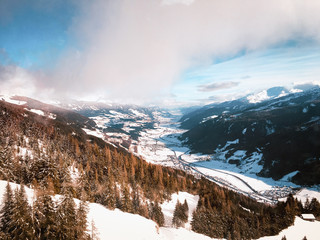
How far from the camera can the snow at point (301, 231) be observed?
71.3m

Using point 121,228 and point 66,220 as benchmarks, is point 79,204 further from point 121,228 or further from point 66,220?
point 121,228

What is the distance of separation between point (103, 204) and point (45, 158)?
83.0 ft

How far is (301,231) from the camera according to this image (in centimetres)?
7500

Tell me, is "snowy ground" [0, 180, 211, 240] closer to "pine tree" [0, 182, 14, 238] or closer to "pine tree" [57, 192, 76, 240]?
"pine tree" [57, 192, 76, 240]

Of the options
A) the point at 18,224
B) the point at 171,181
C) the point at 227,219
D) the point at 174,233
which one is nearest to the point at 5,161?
the point at 18,224

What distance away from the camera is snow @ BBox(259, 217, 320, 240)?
71.3m

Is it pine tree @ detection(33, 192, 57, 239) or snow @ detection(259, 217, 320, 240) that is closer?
pine tree @ detection(33, 192, 57, 239)

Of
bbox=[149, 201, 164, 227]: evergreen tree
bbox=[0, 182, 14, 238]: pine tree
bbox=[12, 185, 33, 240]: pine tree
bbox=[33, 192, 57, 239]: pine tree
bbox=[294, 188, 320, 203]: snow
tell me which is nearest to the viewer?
bbox=[12, 185, 33, 240]: pine tree

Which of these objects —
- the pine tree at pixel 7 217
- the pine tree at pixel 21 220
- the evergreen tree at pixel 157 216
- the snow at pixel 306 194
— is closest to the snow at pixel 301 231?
the evergreen tree at pixel 157 216

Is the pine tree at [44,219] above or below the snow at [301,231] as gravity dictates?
above

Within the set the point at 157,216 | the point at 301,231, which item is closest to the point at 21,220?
the point at 157,216

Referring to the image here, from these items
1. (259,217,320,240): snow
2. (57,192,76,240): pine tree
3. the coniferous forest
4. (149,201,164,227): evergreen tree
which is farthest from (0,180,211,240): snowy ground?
(259,217,320,240): snow

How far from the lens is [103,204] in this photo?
53750 mm

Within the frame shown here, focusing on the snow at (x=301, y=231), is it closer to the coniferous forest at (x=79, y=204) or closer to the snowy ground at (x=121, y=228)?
the coniferous forest at (x=79, y=204)
